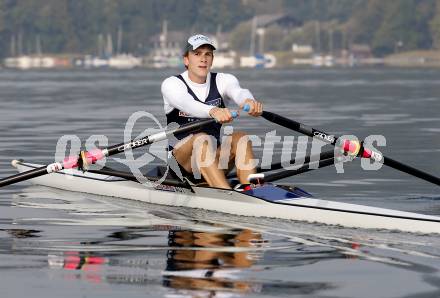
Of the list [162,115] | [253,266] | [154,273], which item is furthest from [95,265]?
[162,115]

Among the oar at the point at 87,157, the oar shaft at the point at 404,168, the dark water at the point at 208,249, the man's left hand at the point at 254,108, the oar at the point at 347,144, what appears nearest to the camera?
the dark water at the point at 208,249

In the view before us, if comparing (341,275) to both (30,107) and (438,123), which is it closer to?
(438,123)

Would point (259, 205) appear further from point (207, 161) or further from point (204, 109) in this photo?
point (204, 109)

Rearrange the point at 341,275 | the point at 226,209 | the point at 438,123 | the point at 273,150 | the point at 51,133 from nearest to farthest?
the point at 341,275
the point at 226,209
the point at 273,150
the point at 51,133
the point at 438,123

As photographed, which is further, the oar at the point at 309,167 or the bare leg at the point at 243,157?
the oar at the point at 309,167

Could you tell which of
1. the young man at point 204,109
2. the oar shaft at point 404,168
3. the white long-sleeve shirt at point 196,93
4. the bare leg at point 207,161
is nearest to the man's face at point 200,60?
the young man at point 204,109

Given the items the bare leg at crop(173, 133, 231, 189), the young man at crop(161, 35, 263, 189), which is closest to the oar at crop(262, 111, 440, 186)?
the young man at crop(161, 35, 263, 189)

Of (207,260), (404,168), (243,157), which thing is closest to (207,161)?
(243,157)

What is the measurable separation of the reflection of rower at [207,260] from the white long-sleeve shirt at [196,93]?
215 cm

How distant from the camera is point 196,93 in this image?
52.6ft

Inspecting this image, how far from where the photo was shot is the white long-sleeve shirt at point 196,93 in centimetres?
1566

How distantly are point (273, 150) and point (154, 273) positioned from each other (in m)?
13.7

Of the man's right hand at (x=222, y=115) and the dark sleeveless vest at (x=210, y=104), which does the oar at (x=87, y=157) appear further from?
the man's right hand at (x=222, y=115)

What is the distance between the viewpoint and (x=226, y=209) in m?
15.4
